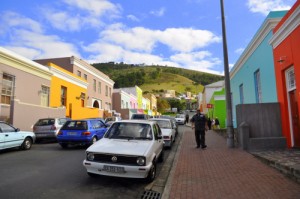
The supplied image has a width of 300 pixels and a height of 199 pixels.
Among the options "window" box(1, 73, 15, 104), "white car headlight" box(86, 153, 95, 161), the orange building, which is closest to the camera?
"white car headlight" box(86, 153, 95, 161)

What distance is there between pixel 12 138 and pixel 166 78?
437 ft

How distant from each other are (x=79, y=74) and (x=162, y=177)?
83.6 feet

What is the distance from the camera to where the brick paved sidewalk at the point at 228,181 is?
17.7 ft

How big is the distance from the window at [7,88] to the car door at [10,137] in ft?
23.7

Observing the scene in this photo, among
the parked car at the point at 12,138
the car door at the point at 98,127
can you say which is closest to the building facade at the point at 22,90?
the parked car at the point at 12,138

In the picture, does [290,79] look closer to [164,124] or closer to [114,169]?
[164,124]

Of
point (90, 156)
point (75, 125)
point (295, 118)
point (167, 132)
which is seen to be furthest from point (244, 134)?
point (75, 125)

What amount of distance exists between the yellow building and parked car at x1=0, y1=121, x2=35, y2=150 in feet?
36.0

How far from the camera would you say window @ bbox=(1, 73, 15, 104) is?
17773 millimetres

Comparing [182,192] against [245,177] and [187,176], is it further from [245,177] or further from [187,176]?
[245,177]

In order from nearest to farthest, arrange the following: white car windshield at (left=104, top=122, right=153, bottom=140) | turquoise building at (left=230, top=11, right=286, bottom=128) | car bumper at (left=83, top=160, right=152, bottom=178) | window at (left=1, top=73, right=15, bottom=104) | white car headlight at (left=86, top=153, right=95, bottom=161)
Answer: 1. car bumper at (left=83, top=160, right=152, bottom=178)
2. white car headlight at (left=86, top=153, right=95, bottom=161)
3. white car windshield at (left=104, top=122, right=153, bottom=140)
4. turquoise building at (left=230, top=11, right=286, bottom=128)
5. window at (left=1, top=73, right=15, bottom=104)

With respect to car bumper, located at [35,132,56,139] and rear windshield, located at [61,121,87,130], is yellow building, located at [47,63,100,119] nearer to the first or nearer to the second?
car bumper, located at [35,132,56,139]

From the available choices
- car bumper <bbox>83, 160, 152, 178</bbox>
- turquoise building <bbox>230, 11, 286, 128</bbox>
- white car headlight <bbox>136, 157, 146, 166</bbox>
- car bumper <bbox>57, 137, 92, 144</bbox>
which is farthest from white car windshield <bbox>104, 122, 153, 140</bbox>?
turquoise building <bbox>230, 11, 286, 128</bbox>

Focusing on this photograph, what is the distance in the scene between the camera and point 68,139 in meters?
12.5
